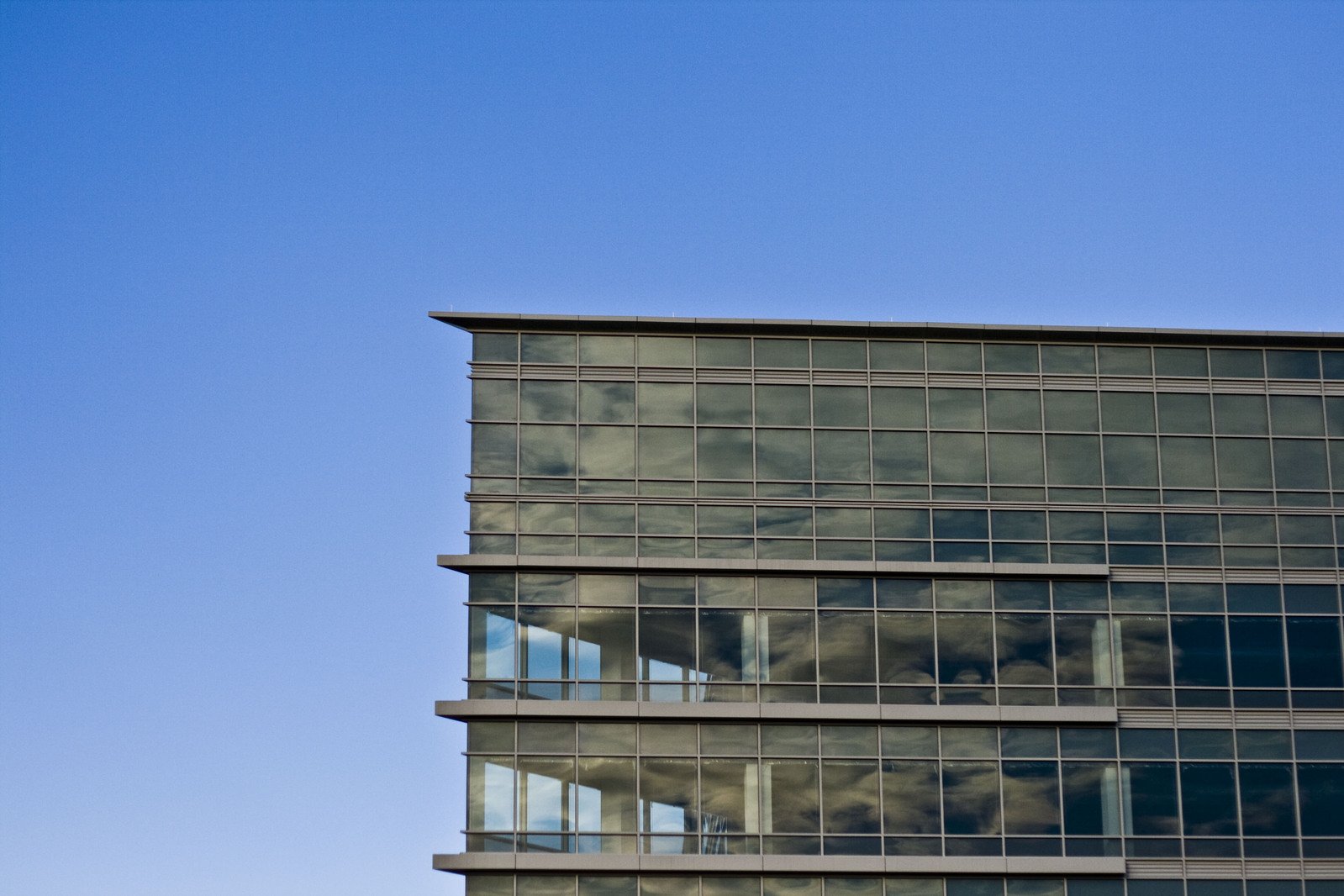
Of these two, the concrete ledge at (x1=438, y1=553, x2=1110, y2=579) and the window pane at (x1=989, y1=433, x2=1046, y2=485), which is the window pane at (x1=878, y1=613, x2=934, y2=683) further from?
the window pane at (x1=989, y1=433, x2=1046, y2=485)

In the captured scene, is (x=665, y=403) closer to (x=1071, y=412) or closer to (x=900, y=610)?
(x=900, y=610)

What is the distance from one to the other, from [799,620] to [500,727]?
25.2 feet

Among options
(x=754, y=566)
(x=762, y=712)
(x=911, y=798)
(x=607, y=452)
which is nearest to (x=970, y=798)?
(x=911, y=798)

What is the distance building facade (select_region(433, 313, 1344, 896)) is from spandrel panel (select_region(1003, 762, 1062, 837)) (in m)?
0.07

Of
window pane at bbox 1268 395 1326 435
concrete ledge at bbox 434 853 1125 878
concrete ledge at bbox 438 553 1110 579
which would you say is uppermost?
window pane at bbox 1268 395 1326 435

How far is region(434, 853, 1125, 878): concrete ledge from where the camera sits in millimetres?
43750

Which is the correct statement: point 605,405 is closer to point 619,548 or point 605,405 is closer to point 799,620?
point 619,548

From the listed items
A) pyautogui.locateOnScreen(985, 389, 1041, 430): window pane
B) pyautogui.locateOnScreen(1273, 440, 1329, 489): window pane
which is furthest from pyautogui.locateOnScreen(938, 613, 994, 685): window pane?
pyautogui.locateOnScreen(1273, 440, 1329, 489): window pane

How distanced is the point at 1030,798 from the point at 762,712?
6.73 m

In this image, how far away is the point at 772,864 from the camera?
44031 mm

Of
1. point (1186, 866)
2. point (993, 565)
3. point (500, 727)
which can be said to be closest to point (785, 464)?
point (993, 565)

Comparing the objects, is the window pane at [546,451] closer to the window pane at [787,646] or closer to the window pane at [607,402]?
the window pane at [607,402]

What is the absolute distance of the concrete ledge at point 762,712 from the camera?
44656 mm

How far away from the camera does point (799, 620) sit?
45.8m
